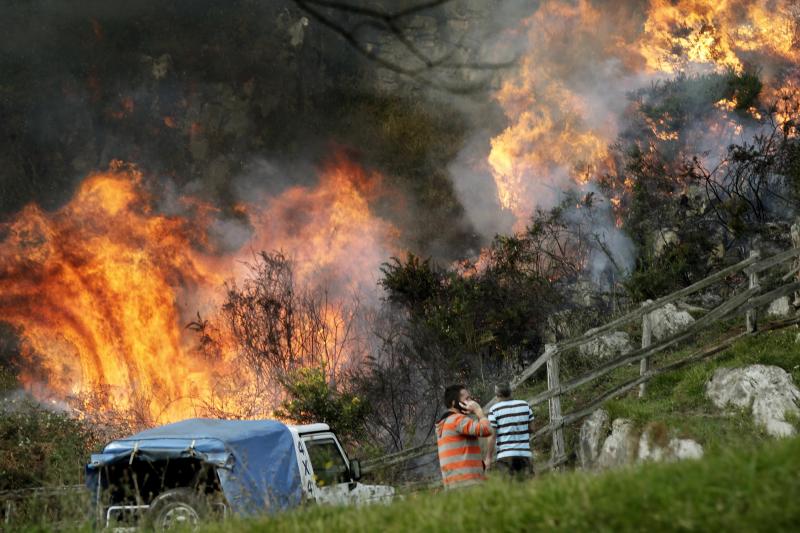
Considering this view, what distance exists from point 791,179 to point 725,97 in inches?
214

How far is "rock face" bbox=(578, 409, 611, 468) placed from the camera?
13620mm

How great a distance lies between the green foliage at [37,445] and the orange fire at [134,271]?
8.60m

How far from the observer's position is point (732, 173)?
26.8 m

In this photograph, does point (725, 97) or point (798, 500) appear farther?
point (725, 97)

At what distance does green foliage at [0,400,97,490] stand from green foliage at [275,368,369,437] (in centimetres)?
398

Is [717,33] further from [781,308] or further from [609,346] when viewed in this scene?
[781,308]

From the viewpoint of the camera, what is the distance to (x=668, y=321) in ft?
62.0

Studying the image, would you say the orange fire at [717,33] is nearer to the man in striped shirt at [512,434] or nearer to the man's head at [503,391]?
the man's head at [503,391]

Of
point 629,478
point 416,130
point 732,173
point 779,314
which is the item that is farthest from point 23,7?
point 629,478

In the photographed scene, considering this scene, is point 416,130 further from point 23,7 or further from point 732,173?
point 23,7

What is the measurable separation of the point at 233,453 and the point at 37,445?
8.28 meters

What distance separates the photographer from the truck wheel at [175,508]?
9570mm

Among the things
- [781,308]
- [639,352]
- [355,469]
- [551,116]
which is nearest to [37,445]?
[355,469]

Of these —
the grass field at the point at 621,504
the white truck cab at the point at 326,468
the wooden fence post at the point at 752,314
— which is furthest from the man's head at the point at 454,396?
the wooden fence post at the point at 752,314
